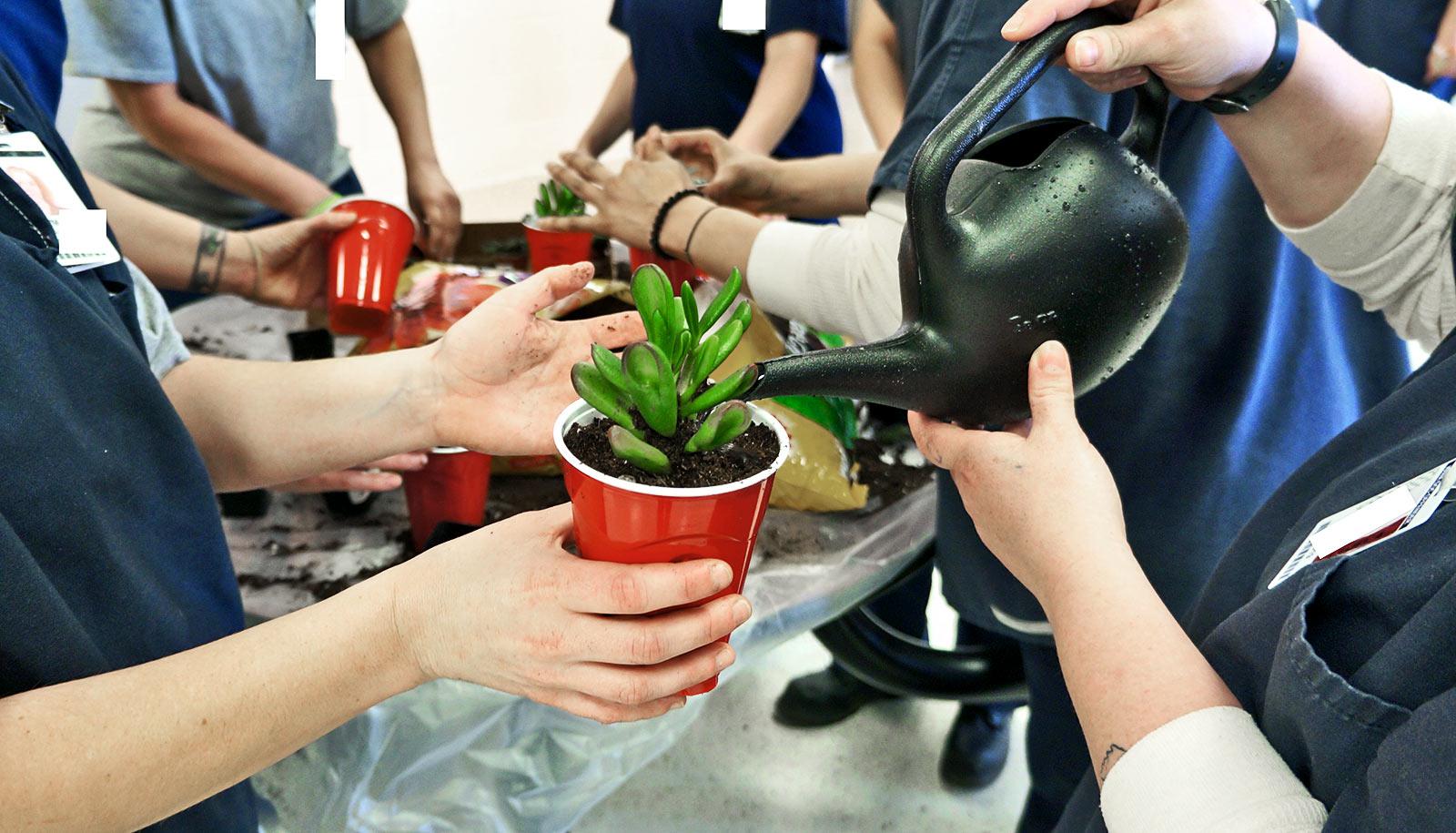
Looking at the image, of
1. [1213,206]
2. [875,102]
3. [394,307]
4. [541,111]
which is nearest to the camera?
[1213,206]

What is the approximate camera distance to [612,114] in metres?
2.44

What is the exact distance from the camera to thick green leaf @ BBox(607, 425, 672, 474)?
551 mm

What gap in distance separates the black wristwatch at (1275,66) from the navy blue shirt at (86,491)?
916mm

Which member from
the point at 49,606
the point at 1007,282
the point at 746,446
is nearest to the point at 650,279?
the point at 746,446

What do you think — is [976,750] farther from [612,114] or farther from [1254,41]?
[612,114]

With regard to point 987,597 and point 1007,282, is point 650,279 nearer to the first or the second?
point 1007,282

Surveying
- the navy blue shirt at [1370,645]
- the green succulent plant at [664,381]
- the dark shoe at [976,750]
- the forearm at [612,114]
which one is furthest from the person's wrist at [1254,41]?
the forearm at [612,114]

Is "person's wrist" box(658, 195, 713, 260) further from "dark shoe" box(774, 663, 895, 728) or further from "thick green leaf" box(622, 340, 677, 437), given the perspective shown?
"dark shoe" box(774, 663, 895, 728)

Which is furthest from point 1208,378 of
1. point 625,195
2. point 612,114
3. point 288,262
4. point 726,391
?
point 612,114

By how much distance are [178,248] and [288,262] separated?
0.14 m

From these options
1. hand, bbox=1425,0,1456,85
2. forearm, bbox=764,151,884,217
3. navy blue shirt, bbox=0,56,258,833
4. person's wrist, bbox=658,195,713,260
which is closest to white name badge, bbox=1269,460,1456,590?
navy blue shirt, bbox=0,56,258,833

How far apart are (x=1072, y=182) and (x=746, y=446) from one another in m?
0.31

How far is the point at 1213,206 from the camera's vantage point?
0.96 metres

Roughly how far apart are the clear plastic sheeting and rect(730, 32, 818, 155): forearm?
3.57ft
